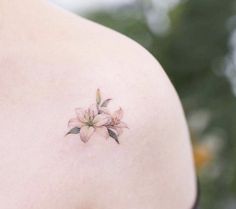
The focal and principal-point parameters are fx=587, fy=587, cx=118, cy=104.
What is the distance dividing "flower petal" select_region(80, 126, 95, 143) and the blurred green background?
0.72m

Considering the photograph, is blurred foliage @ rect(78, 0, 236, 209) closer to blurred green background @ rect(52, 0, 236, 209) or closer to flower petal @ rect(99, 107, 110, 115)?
blurred green background @ rect(52, 0, 236, 209)

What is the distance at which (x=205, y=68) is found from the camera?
161 cm

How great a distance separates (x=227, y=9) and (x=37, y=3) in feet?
2.84

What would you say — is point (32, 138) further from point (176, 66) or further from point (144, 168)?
point (176, 66)

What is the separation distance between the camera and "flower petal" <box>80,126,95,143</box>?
80 centimetres

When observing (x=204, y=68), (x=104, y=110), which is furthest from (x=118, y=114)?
(x=204, y=68)

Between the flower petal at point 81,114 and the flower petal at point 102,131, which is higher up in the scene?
the flower petal at point 81,114

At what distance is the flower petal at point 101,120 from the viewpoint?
2.66 ft

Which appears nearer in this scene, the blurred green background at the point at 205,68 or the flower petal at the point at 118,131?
the flower petal at the point at 118,131

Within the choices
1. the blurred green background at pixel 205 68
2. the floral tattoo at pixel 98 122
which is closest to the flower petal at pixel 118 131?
the floral tattoo at pixel 98 122

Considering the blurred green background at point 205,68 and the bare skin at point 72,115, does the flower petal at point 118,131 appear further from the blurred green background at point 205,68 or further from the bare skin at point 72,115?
the blurred green background at point 205,68

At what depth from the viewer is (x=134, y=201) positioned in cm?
79

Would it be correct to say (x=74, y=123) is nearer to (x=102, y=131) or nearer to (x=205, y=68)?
(x=102, y=131)

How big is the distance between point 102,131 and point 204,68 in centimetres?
85
